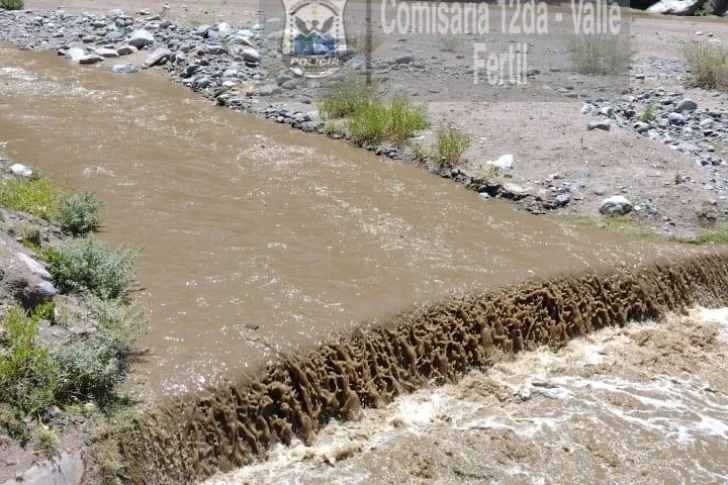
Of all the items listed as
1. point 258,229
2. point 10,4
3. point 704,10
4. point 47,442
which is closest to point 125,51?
point 10,4

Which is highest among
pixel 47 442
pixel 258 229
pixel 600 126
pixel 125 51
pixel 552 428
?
pixel 125 51

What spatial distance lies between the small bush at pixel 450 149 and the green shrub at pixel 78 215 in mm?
4175

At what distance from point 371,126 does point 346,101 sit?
1027mm

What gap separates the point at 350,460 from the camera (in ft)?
19.2

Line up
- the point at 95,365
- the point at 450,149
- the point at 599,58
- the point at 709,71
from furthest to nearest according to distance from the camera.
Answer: the point at 599,58 → the point at 709,71 → the point at 450,149 → the point at 95,365

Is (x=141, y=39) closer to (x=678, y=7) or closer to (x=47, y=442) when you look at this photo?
(x=47, y=442)

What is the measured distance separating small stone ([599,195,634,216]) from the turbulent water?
6.13ft

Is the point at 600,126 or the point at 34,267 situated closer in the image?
the point at 34,267

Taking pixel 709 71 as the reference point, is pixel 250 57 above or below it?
above

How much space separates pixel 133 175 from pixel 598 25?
1398 cm

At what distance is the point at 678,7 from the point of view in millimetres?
23625

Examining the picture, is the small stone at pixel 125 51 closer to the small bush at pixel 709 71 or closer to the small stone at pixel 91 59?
the small stone at pixel 91 59

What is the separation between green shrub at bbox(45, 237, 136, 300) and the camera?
21.0ft

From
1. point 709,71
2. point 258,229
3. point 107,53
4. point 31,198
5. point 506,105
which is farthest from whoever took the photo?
point 107,53
